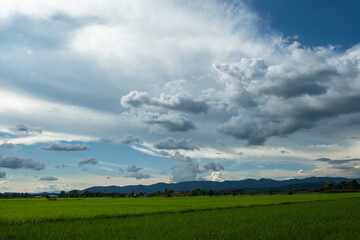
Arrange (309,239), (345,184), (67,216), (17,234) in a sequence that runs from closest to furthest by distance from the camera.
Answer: (309,239), (17,234), (67,216), (345,184)

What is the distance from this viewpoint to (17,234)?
56.4 ft

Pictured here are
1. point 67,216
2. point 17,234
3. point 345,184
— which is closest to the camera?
point 17,234

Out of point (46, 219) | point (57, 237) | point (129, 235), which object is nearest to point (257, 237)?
point (129, 235)

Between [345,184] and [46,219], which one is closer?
[46,219]

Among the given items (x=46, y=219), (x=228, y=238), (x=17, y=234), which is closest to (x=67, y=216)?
(x=46, y=219)

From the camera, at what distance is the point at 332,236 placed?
52.4ft

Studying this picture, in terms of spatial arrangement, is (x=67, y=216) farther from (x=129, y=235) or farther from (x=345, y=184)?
(x=345, y=184)

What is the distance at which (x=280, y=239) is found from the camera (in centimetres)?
1501

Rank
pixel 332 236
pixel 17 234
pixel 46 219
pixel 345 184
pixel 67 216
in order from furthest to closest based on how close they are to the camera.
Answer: pixel 345 184 < pixel 67 216 < pixel 46 219 < pixel 17 234 < pixel 332 236

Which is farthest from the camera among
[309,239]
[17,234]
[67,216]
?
[67,216]

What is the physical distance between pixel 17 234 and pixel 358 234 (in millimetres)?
19758

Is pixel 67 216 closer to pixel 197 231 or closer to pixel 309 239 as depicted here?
pixel 197 231

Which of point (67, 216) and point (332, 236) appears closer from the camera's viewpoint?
point (332, 236)

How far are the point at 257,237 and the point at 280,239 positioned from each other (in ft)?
3.84
